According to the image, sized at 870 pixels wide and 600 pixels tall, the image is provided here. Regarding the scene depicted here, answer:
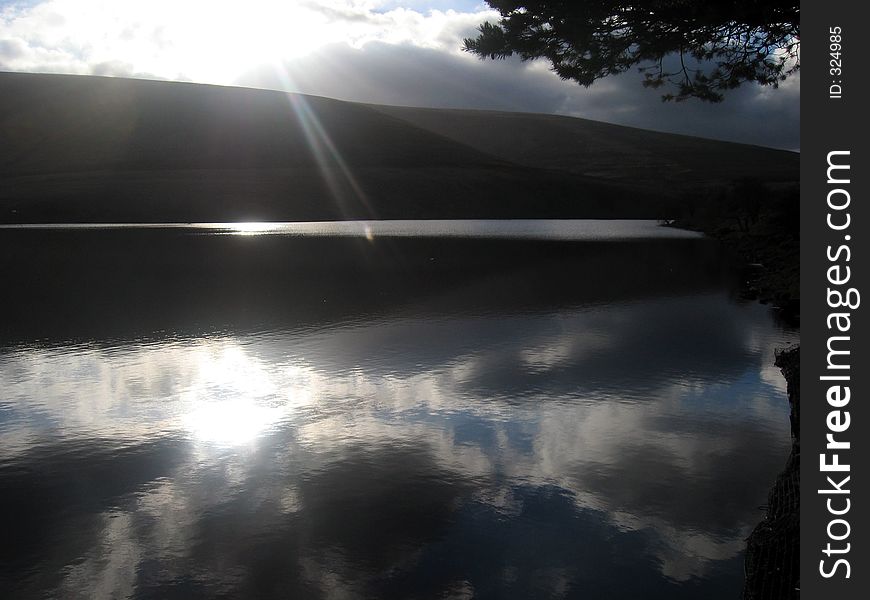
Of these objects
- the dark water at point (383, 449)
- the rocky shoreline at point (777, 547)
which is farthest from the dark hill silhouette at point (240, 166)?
the rocky shoreline at point (777, 547)

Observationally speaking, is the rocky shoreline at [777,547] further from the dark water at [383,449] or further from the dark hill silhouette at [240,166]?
the dark hill silhouette at [240,166]

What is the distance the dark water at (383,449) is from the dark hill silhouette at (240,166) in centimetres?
8746

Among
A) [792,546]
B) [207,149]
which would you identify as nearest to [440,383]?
[792,546]

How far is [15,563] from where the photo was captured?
283 inches

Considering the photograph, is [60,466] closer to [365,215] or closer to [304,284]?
[304,284]

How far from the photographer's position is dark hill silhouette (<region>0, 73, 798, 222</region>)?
110 metres

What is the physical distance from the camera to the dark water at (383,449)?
7.10m

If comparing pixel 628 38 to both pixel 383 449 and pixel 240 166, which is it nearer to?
pixel 383 449

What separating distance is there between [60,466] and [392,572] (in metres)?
4.76

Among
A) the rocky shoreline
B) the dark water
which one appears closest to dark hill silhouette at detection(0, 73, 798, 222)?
the dark water

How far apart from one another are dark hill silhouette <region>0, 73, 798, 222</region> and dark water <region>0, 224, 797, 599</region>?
8746 cm

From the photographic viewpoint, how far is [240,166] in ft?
441

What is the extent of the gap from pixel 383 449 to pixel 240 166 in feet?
427

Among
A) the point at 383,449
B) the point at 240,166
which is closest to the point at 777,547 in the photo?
the point at 383,449
